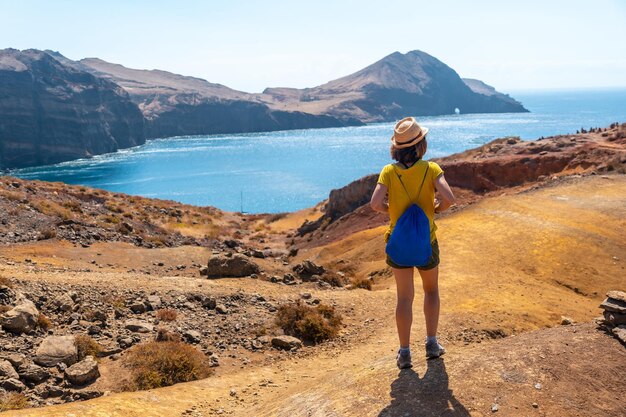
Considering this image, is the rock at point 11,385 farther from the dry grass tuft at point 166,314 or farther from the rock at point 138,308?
the rock at point 138,308

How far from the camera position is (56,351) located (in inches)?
371

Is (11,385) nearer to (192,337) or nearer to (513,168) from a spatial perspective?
(192,337)

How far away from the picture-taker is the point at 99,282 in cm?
1432

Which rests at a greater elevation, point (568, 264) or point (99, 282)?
point (99, 282)

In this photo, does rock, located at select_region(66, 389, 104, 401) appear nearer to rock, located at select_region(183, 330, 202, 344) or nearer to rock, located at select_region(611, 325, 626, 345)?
rock, located at select_region(183, 330, 202, 344)

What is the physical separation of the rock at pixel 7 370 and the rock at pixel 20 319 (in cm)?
171

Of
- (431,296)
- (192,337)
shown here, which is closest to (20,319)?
(192,337)

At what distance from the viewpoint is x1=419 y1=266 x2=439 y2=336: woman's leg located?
21.7 feet

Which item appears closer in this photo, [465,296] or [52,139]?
[465,296]

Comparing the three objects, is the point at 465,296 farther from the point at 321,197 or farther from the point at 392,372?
the point at 321,197

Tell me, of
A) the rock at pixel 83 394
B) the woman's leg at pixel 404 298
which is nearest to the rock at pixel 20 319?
the rock at pixel 83 394

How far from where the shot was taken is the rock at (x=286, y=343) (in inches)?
452

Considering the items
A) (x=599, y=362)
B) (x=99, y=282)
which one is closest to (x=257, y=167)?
(x=99, y=282)

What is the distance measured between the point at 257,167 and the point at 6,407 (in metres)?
136
